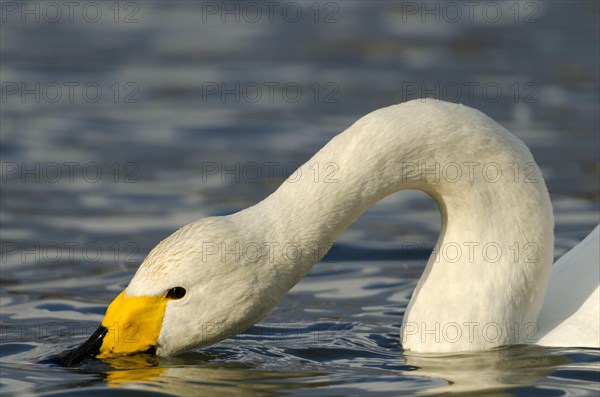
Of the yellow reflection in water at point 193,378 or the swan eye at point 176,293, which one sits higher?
the swan eye at point 176,293

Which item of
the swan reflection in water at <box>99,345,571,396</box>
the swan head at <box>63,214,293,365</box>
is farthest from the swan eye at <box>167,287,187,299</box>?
the swan reflection in water at <box>99,345,571,396</box>

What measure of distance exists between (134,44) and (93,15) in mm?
1536

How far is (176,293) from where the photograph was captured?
7.45 m

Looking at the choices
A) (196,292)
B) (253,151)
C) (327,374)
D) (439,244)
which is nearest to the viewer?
(196,292)

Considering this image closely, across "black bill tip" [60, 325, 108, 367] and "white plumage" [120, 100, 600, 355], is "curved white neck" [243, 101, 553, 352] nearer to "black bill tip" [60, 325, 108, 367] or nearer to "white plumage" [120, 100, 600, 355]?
"white plumage" [120, 100, 600, 355]

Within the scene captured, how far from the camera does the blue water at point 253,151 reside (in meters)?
7.75

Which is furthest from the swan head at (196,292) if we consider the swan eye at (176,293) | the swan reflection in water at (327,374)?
the swan reflection in water at (327,374)

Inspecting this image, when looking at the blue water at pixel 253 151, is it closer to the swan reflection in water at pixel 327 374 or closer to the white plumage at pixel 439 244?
the swan reflection in water at pixel 327 374

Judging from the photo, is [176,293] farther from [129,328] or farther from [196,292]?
[129,328]

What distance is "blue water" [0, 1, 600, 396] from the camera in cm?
775

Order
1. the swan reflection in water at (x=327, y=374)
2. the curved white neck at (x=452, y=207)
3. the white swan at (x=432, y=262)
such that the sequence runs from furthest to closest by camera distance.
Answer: the curved white neck at (x=452, y=207), the white swan at (x=432, y=262), the swan reflection in water at (x=327, y=374)

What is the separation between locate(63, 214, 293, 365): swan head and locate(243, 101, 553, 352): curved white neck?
16 cm

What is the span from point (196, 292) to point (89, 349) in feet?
2.34

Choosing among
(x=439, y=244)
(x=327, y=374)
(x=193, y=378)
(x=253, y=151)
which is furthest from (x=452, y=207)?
(x=253, y=151)
